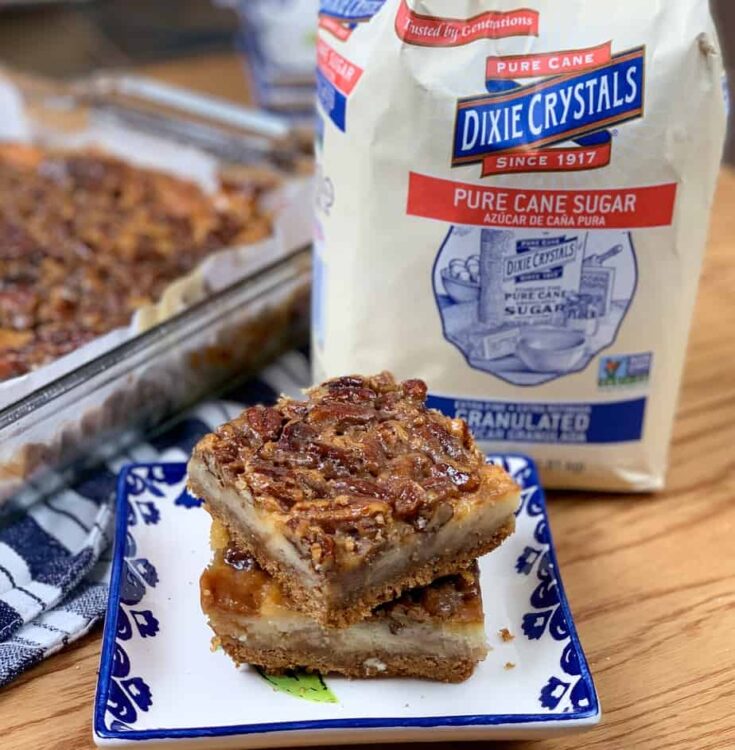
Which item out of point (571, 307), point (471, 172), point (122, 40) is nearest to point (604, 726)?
point (571, 307)

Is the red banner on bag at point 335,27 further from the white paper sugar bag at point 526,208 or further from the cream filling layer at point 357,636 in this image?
the cream filling layer at point 357,636

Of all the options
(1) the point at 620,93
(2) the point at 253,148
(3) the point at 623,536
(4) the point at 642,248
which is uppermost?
(1) the point at 620,93

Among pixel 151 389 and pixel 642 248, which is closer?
pixel 642 248

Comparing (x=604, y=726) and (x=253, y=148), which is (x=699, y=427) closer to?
(x=604, y=726)

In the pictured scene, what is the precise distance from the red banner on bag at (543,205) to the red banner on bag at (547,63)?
12cm

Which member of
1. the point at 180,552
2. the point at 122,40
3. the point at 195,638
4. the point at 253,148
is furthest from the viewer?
the point at 122,40

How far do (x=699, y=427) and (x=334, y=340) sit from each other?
539mm

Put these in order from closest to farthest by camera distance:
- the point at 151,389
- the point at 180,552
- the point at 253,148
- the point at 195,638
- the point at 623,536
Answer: the point at 195,638
the point at 180,552
the point at 623,536
the point at 151,389
the point at 253,148

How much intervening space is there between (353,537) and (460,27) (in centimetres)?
55

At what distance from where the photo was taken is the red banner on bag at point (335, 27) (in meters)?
1.17

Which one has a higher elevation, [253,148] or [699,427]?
[253,148]

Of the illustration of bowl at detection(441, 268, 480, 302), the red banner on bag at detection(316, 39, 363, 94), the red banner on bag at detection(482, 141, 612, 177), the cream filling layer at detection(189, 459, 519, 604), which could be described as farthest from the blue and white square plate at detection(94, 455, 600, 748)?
the red banner on bag at detection(316, 39, 363, 94)

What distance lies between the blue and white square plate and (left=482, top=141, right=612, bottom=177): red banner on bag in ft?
1.28

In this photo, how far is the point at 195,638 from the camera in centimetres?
103
